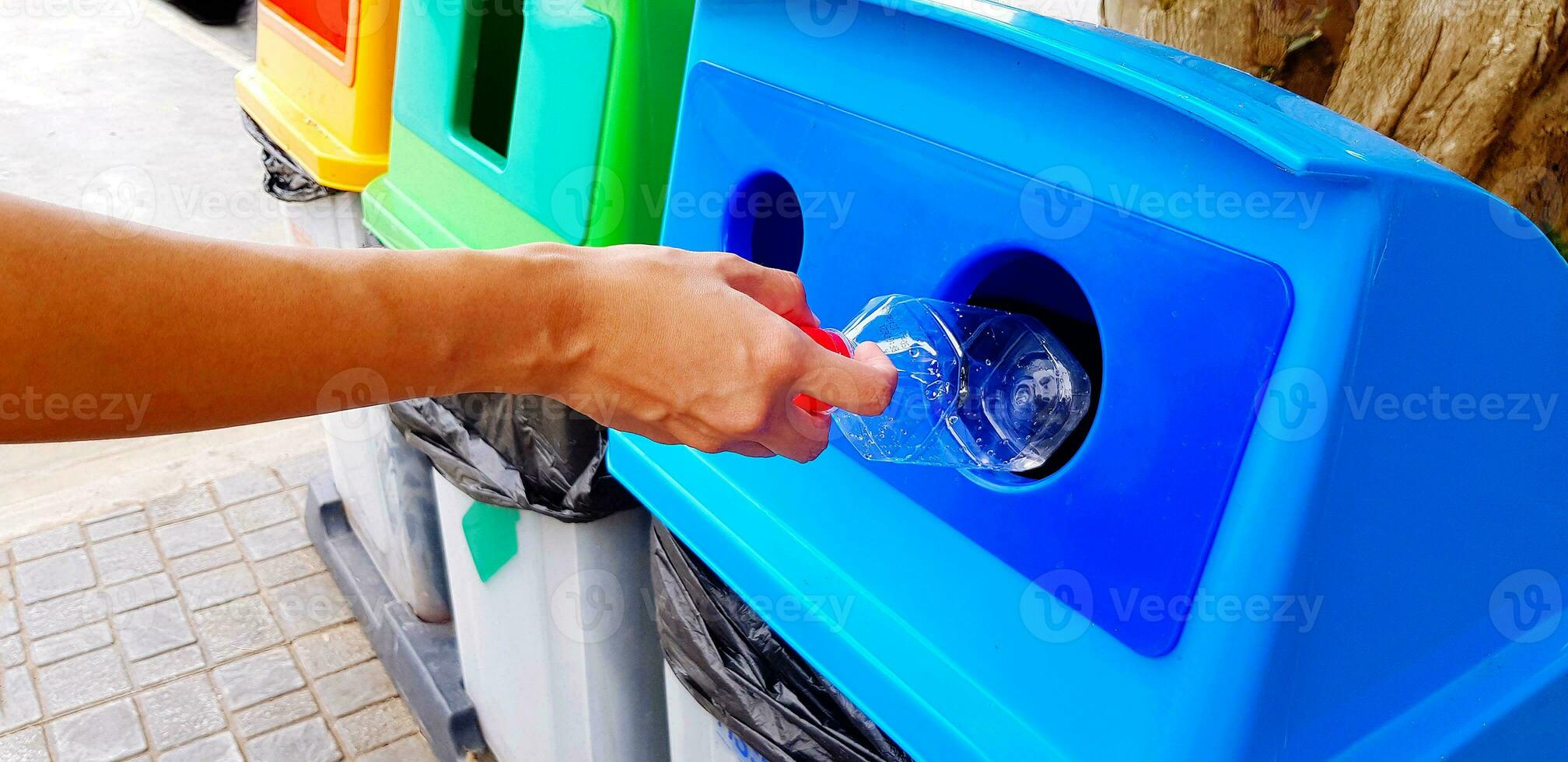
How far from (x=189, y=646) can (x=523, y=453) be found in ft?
4.77

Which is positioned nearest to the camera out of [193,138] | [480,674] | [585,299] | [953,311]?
[585,299]

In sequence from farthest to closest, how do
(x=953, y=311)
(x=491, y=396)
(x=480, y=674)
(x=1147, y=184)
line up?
1. (x=480, y=674)
2. (x=491, y=396)
3. (x=953, y=311)
4. (x=1147, y=184)

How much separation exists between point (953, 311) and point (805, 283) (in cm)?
15

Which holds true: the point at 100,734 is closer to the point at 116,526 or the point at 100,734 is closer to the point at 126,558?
the point at 126,558

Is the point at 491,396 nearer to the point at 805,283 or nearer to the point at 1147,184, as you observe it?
the point at 805,283

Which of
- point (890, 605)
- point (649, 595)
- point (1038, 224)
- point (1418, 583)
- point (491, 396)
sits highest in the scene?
point (1038, 224)

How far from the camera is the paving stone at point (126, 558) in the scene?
2727 millimetres

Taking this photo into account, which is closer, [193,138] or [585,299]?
[585,299]

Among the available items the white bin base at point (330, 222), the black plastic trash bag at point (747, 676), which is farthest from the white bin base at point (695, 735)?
the white bin base at point (330, 222)

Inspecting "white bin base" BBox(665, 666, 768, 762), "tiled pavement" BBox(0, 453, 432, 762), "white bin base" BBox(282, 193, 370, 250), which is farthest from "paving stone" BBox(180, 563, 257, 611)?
"white bin base" BBox(665, 666, 768, 762)

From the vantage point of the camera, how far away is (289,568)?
109 inches

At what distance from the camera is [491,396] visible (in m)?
1.58

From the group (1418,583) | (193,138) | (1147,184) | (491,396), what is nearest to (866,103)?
(1147,184)

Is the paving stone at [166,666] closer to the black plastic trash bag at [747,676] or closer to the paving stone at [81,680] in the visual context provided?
the paving stone at [81,680]
